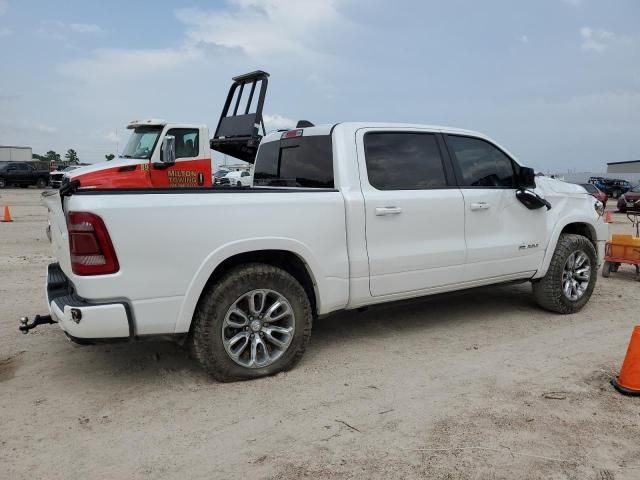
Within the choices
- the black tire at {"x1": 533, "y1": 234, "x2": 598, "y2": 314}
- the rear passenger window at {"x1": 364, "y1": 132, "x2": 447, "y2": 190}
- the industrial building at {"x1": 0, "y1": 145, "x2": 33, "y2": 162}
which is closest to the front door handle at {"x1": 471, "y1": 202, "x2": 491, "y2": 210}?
the rear passenger window at {"x1": 364, "y1": 132, "x2": 447, "y2": 190}

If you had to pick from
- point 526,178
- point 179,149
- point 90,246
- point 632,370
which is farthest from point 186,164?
point 632,370

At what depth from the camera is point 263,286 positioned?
3.84m

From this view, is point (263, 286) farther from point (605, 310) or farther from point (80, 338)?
point (605, 310)

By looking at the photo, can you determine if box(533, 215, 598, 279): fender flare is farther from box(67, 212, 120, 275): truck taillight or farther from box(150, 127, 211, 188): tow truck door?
box(150, 127, 211, 188): tow truck door

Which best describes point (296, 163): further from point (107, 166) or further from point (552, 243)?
point (107, 166)

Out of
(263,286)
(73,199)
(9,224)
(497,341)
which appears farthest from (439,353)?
(9,224)

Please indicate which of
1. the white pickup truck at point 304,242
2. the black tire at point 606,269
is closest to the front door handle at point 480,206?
the white pickup truck at point 304,242

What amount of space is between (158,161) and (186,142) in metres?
0.59

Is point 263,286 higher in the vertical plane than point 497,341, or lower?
higher

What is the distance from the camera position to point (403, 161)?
15.1 ft

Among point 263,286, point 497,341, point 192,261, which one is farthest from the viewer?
point 497,341

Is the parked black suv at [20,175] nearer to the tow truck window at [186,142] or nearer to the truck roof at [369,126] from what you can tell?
the tow truck window at [186,142]

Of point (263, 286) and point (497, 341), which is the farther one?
point (497, 341)

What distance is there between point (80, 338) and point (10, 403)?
0.75 meters
